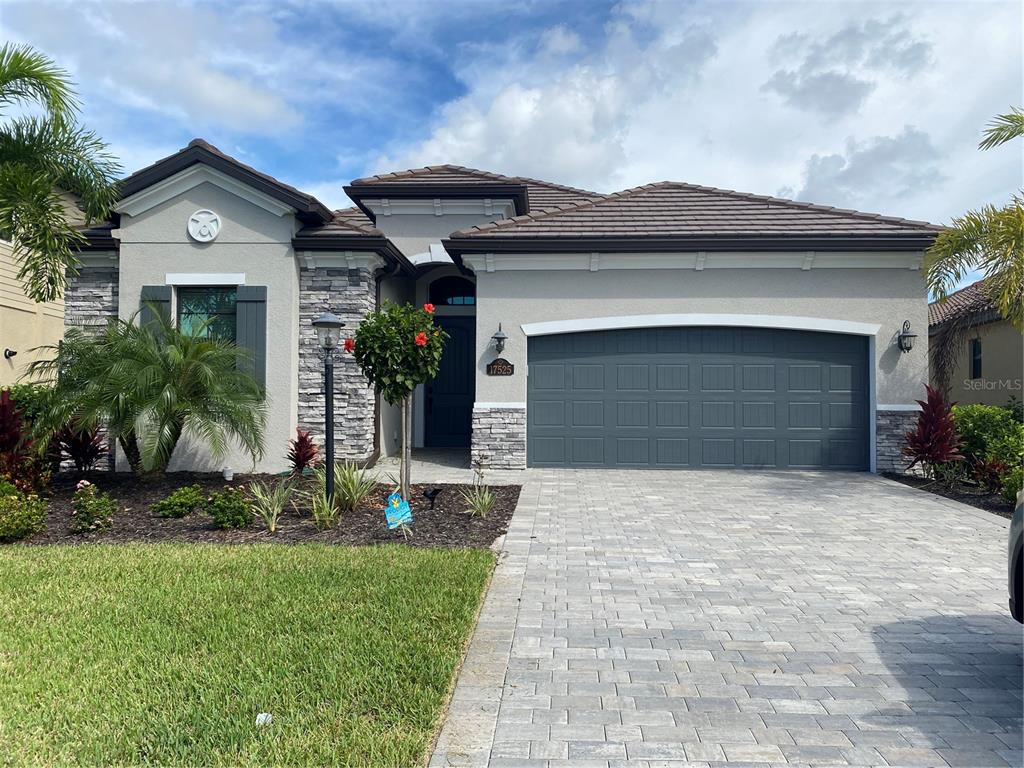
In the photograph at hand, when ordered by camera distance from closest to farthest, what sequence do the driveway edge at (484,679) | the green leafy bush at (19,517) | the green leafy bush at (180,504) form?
the driveway edge at (484,679), the green leafy bush at (19,517), the green leafy bush at (180,504)

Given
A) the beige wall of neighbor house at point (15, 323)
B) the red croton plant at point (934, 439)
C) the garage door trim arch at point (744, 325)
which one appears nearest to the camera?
the red croton plant at point (934, 439)

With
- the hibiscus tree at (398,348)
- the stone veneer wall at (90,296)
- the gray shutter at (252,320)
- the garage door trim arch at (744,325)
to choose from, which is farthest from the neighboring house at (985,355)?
the stone veneer wall at (90,296)

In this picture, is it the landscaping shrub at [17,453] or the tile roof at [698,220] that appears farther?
the tile roof at [698,220]

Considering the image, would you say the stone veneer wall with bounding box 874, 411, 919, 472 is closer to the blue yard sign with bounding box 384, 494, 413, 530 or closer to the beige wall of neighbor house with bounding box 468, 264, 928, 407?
the beige wall of neighbor house with bounding box 468, 264, 928, 407

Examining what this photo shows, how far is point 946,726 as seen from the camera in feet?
10.9

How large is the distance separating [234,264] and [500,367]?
4953 millimetres

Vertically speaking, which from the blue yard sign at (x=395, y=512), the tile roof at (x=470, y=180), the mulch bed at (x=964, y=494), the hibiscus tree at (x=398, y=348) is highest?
the tile roof at (x=470, y=180)

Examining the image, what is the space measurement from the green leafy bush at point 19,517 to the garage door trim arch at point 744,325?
25.0ft

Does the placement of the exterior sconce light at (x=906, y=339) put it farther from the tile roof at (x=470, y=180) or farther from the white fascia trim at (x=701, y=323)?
the tile roof at (x=470, y=180)

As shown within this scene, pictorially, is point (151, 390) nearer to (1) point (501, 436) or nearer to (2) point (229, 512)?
(2) point (229, 512)

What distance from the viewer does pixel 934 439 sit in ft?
35.1

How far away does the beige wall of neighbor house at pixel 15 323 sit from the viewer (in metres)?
16.6

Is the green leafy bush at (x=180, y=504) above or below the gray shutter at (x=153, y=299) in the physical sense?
below

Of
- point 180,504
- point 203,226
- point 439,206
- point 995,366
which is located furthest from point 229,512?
point 995,366
